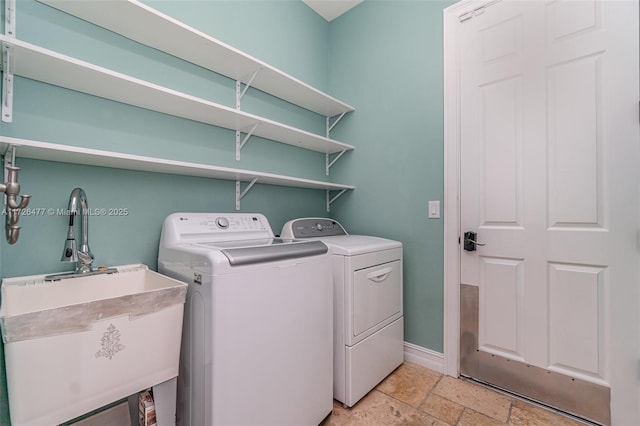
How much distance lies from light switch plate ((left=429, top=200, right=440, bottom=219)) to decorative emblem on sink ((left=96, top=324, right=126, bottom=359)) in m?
1.80

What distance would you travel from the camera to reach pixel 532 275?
1568 millimetres

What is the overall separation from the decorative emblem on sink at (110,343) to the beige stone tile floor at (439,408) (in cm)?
105

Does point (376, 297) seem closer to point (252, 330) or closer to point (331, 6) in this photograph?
point (252, 330)

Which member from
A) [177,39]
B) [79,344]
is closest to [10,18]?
[177,39]

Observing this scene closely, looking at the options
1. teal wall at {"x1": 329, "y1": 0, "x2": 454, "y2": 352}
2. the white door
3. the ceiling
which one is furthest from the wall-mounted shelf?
the ceiling

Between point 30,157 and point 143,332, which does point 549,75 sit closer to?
point 143,332

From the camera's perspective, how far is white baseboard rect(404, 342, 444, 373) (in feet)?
6.15

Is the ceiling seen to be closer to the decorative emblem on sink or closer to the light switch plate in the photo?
the light switch plate

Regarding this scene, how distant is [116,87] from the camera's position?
1.28m

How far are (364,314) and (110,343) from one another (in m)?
1.18

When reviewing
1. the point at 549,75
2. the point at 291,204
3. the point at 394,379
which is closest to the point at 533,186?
the point at 549,75

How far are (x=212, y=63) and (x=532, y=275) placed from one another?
223cm

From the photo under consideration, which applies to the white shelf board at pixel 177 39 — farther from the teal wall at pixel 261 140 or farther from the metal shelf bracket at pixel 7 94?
the metal shelf bracket at pixel 7 94

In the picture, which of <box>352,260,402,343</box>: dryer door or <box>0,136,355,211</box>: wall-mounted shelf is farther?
<box>352,260,402,343</box>: dryer door
